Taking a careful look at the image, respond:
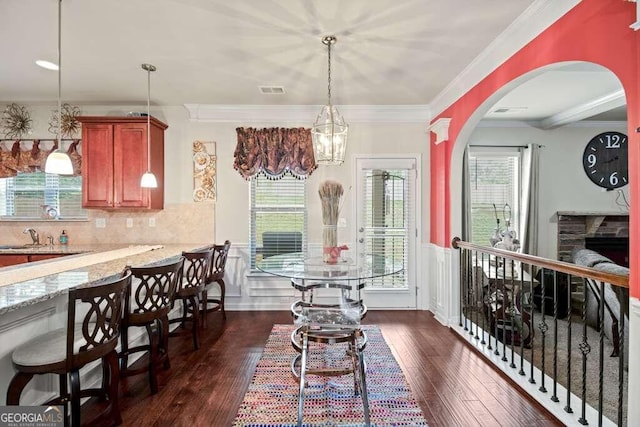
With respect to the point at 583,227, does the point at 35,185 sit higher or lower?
higher

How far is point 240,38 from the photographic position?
2.63 meters

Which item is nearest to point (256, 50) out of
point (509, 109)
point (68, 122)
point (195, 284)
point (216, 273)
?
point (195, 284)

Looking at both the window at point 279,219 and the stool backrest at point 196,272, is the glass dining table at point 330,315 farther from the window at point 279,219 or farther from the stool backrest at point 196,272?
the window at point 279,219

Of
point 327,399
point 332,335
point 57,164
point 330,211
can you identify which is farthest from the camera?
point 330,211

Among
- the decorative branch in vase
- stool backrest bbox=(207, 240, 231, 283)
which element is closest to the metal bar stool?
the decorative branch in vase

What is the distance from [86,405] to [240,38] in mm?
2845

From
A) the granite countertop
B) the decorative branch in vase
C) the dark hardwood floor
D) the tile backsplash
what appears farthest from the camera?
the tile backsplash

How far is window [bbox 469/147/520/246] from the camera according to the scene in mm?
4941

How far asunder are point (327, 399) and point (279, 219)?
252 centimetres

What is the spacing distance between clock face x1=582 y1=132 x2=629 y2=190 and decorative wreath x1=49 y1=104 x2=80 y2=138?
23.1 ft

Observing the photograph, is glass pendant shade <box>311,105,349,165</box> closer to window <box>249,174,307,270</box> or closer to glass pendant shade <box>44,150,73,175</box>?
window <box>249,174,307,270</box>

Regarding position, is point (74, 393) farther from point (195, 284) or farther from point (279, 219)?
point (279, 219)

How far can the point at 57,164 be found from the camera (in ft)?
8.54

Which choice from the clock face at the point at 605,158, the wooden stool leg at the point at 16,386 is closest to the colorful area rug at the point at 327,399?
the wooden stool leg at the point at 16,386
